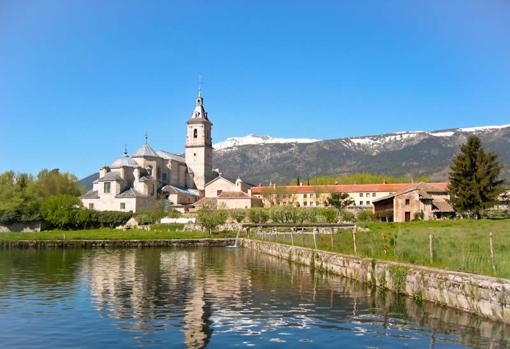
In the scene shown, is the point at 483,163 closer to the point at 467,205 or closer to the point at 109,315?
the point at 467,205

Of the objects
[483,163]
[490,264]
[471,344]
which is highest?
[483,163]

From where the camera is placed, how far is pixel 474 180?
6191 centimetres

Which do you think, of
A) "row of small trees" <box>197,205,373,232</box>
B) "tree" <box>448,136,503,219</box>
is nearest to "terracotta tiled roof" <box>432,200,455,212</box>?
"tree" <box>448,136,503,219</box>

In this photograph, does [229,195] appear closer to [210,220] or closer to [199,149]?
[199,149]

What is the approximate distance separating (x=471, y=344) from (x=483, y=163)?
57786 mm

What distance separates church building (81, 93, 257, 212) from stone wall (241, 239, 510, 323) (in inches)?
2822

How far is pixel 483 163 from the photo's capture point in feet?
207

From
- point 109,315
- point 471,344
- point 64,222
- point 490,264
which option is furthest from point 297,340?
point 64,222

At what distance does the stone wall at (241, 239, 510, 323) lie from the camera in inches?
482

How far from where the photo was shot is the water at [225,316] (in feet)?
36.1

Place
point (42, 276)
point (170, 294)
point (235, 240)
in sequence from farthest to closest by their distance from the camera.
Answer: point (235, 240), point (42, 276), point (170, 294)

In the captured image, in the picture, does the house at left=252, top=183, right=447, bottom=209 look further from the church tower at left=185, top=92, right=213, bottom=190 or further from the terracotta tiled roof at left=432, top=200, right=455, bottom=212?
the terracotta tiled roof at left=432, top=200, right=455, bottom=212

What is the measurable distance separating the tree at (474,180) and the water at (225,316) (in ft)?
151

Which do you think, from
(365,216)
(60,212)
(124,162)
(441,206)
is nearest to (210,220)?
(60,212)
